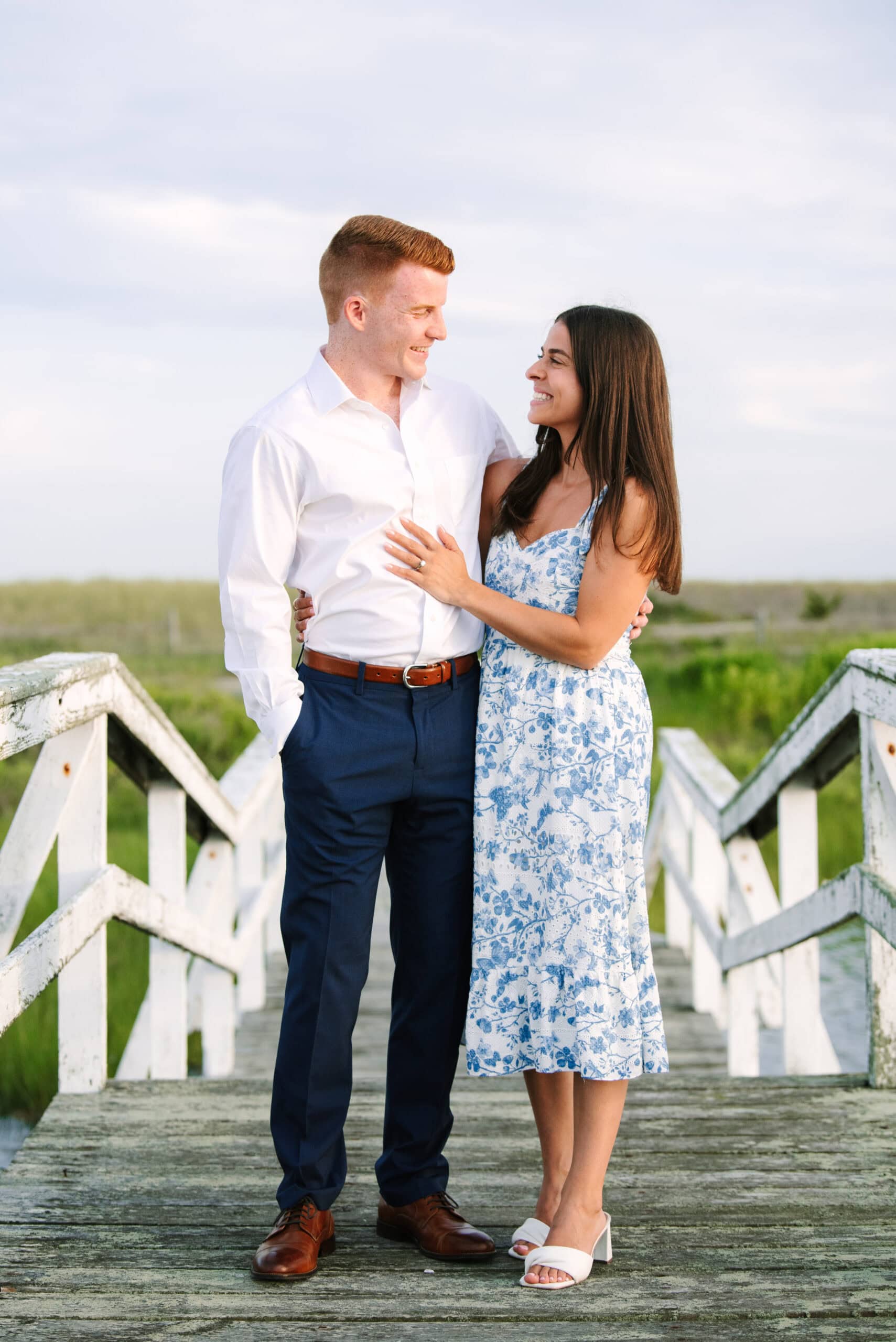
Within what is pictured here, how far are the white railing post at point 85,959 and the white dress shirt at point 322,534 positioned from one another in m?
0.67

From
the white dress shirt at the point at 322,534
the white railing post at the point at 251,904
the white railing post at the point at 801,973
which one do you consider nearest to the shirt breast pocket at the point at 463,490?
the white dress shirt at the point at 322,534

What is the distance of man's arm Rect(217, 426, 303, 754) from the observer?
2107 millimetres

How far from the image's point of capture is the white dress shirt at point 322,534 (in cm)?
212

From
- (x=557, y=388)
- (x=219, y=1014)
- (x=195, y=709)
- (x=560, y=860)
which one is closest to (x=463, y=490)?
(x=557, y=388)

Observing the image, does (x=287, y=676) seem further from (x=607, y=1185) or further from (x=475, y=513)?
(x=607, y=1185)

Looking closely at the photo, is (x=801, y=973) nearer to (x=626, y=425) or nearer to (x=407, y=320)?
(x=626, y=425)

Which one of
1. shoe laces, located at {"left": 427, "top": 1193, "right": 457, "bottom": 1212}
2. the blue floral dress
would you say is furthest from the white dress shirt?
shoe laces, located at {"left": 427, "top": 1193, "right": 457, "bottom": 1212}

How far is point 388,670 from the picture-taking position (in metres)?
2.15

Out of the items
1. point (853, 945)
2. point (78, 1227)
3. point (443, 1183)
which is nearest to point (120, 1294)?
point (78, 1227)

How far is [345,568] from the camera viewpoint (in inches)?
84.5

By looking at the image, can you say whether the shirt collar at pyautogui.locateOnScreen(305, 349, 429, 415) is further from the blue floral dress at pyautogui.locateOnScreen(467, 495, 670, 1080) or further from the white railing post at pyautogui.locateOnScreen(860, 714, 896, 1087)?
the white railing post at pyautogui.locateOnScreen(860, 714, 896, 1087)

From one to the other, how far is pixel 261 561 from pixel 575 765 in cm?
61

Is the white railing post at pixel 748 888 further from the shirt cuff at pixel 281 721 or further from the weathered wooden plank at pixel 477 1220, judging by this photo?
the shirt cuff at pixel 281 721

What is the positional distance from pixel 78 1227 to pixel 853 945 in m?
6.54
